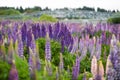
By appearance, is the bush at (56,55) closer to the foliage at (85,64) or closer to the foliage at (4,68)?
the foliage at (85,64)

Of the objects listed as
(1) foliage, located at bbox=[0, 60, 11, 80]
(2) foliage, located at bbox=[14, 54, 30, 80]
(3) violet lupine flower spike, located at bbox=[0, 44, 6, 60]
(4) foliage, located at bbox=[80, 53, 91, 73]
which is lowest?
(4) foliage, located at bbox=[80, 53, 91, 73]

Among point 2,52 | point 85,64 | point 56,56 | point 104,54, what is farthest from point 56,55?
point 2,52

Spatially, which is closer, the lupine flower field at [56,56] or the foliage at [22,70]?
the lupine flower field at [56,56]

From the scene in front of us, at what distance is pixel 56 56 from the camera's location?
8.64 meters

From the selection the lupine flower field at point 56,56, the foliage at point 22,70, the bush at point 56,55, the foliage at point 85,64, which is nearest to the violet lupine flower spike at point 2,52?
the lupine flower field at point 56,56

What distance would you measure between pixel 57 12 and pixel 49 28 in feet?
90.7

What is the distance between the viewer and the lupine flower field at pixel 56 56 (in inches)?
150

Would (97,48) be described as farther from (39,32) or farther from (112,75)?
(112,75)

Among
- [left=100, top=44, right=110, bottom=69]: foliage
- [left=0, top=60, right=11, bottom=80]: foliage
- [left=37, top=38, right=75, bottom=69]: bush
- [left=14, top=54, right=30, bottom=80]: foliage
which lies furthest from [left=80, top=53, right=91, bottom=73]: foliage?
[left=0, top=60, right=11, bottom=80]: foliage

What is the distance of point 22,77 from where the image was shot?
4.23m

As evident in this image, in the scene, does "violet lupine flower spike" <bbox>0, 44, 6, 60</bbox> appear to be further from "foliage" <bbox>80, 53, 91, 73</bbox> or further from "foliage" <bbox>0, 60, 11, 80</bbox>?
"foliage" <bbox>80, 53, 91, 73</bbox>

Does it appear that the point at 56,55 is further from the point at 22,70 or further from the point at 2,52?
the point at 2,52

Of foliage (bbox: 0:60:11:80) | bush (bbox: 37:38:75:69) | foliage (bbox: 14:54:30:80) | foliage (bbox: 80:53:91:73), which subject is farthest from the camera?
foliage (bbox: 80:53:91:73)

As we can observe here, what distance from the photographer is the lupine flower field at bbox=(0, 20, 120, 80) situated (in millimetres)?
3805
